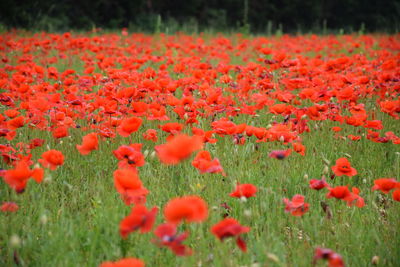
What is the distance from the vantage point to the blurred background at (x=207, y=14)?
569 inches

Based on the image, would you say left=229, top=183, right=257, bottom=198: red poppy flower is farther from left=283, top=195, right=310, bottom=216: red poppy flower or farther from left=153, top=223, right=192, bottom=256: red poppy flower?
left=153, top=223, right=192, bottom=256: red poppy flower

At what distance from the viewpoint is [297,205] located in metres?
1.57

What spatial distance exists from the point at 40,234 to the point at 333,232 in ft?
4.16

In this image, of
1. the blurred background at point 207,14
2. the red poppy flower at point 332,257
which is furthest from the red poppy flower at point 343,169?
the blurred background at point 207,14

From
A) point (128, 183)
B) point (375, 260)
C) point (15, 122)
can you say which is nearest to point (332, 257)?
point (375, 260)

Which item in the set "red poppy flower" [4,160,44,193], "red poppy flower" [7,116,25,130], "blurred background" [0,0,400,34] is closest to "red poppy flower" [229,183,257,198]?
"red poppy flower" [4,160,44,193]

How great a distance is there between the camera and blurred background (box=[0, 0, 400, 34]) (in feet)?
47.5

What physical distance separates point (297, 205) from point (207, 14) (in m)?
20.6

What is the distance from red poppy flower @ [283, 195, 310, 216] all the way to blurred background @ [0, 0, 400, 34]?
11174mm

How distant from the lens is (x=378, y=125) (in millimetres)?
2398

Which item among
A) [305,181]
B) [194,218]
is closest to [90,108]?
[305,181]

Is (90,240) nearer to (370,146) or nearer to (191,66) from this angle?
(370,146)

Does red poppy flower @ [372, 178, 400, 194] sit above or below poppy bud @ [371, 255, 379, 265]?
above

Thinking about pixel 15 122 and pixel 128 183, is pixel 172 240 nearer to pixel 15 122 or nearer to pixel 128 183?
pixel 128 183
